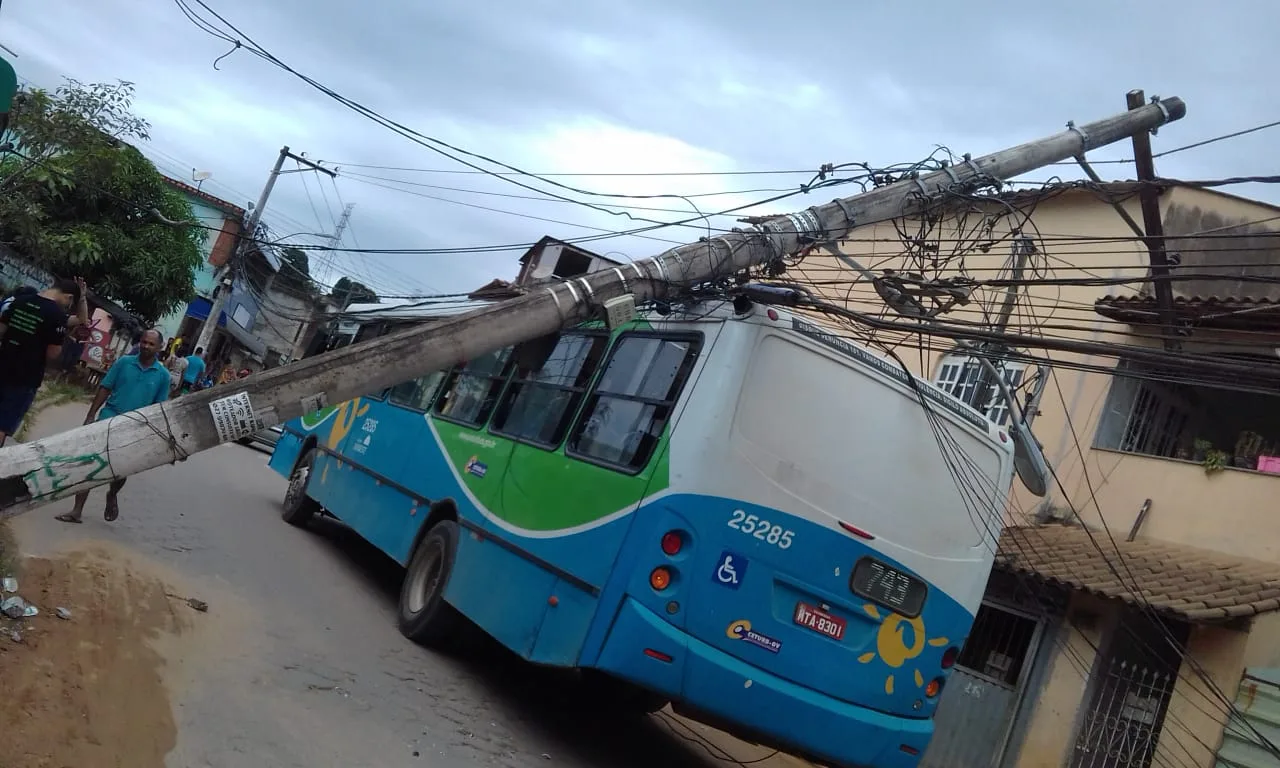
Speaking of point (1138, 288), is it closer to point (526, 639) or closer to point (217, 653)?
point (526, 639)

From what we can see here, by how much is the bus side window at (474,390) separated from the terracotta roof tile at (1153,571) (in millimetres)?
5008

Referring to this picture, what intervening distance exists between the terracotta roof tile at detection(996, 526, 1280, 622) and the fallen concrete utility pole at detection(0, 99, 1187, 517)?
3.49 metres

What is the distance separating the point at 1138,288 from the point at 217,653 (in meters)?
10.4

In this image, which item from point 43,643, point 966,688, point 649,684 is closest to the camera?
point 43,643

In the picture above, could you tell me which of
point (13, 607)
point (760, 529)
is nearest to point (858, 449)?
point (760, 529)

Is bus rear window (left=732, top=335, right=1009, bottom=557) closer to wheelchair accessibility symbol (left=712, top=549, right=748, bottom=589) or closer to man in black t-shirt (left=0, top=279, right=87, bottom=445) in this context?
wheelchair accessibility symbol (left=712, top=549, right=748, bottom=589)

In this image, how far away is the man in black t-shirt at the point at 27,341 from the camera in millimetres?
7035

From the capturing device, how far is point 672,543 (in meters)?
5.81

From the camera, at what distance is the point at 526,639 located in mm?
6574

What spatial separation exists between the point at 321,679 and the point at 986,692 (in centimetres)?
697

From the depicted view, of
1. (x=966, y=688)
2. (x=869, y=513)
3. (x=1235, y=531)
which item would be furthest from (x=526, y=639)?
(x=1235, y=531)

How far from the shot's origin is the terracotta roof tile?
8.23m

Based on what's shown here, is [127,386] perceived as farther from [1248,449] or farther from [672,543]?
[1248,449]

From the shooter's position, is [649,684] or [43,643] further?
[649,684]
